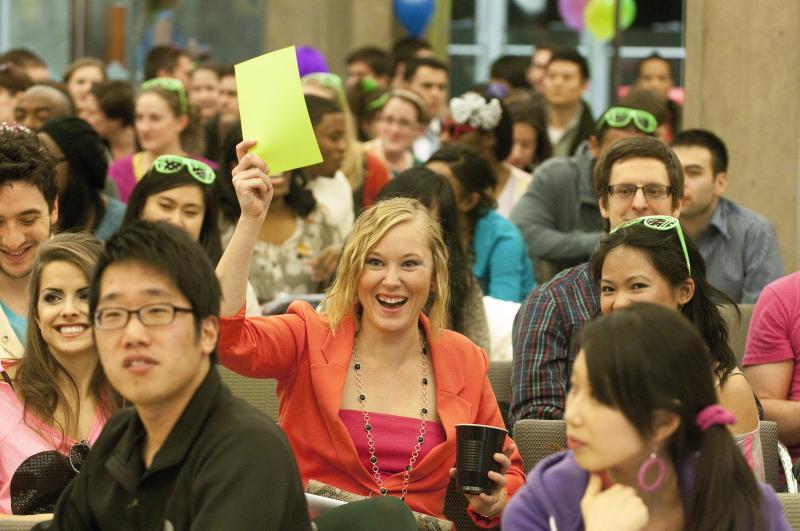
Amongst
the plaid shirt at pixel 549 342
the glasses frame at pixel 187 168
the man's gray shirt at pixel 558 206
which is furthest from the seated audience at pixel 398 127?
the plaid shirt at pixel 549 342

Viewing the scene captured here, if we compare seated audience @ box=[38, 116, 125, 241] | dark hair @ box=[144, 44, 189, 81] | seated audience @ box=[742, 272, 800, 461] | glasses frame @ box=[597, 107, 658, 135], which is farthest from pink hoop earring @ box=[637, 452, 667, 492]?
dark hair @ box=[144, 44, 189, 81]

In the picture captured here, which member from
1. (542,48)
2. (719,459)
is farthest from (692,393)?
(542,48)

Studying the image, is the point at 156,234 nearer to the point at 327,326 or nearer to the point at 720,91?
the point at 327,326

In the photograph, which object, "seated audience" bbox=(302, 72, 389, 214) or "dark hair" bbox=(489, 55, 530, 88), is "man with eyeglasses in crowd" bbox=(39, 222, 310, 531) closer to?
"seated audience" bbox=(302, 72, 389, 214)

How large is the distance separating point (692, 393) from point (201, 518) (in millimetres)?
1047

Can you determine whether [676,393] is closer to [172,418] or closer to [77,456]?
[172,418]

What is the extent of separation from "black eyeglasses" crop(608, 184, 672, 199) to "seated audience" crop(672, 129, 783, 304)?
1.16 metres

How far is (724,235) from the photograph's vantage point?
6582mm

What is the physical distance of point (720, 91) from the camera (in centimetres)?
754

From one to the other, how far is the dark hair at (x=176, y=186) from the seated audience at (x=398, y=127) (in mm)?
3109

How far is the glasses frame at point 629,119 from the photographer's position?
6.99 meters

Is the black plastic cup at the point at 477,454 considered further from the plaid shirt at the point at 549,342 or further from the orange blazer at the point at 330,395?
the plaid shirt at the point at 549,342

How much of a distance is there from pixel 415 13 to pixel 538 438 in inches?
440

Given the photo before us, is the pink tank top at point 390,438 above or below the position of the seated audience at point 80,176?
below
